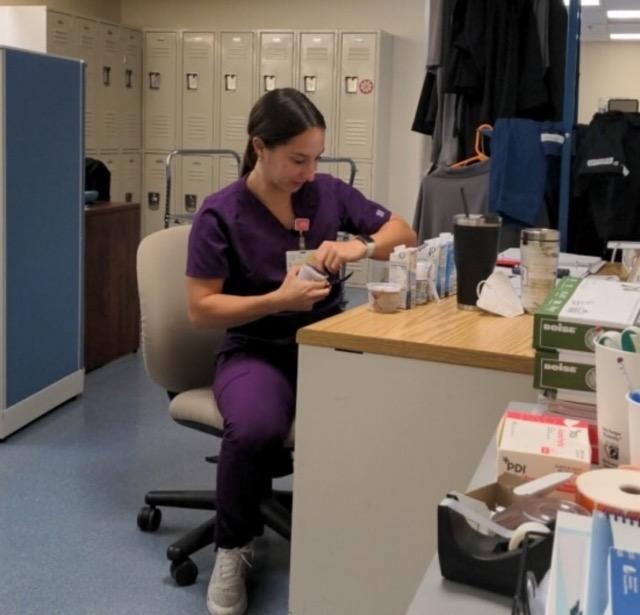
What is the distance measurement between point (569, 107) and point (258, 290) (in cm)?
200

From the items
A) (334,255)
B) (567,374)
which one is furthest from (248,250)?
(567,374)

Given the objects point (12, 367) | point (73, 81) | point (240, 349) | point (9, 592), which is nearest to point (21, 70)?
point (73, 81)

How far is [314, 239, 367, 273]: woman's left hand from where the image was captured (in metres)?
2.02

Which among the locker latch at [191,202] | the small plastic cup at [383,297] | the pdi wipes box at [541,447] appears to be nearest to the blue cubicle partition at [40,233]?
the small plastic cup at [383,297]

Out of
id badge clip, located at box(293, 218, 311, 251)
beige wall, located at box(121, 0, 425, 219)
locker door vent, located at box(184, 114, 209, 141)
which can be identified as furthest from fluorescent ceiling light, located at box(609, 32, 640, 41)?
id badge clip, located at box(293, 218, 311, 251)

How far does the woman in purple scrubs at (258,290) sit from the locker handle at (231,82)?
4.74 metres

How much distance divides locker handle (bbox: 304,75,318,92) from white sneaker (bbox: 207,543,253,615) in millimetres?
4973

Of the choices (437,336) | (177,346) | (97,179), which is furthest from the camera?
(97,179)

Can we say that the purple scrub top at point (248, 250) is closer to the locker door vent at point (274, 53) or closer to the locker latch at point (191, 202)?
the locker door vent at point (274, 53)

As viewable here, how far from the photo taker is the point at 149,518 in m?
2.44

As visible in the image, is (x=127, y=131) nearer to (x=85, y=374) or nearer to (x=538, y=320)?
(x=85, y=374)

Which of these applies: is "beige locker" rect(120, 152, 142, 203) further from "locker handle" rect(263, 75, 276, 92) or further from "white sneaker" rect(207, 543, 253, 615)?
"white sneaker" rect(207, 543, 253, 615)

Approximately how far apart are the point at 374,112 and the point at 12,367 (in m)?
3.94

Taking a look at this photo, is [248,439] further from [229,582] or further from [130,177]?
[130,177]
